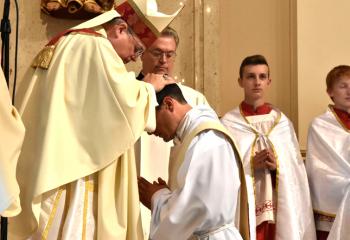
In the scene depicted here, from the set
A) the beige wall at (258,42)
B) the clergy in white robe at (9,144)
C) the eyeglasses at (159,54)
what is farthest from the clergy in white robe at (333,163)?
the clergy in white robe at (9,144)

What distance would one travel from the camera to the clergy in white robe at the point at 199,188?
2.46m

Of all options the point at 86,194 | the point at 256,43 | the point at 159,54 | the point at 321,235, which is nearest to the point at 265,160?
the point at 321,235

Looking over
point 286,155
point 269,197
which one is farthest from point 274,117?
point 269,197

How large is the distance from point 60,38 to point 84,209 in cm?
92

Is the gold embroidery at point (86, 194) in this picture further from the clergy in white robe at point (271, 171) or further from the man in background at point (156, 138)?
the clergy in white robe at point (271, 171)

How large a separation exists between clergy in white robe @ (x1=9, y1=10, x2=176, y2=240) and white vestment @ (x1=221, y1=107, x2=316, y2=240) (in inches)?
59.7

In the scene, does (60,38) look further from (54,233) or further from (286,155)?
(286,155)

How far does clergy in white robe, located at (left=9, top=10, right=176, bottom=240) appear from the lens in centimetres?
270

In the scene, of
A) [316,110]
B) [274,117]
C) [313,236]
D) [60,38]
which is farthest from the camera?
[316,110]

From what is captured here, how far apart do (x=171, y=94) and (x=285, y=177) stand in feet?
5.81

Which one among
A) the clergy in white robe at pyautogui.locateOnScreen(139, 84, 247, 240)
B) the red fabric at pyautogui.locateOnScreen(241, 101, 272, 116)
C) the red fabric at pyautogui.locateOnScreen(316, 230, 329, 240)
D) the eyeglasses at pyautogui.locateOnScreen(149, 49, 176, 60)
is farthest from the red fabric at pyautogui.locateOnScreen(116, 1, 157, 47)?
the red fabric at pyautogui.locateOnScreen(316, 230, 329, 240)

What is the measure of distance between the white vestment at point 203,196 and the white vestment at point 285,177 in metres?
1.52

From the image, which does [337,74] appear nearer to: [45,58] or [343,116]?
[343,116]

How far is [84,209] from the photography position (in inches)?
107
